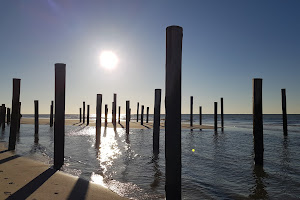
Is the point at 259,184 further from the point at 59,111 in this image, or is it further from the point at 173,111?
the point at 59,111

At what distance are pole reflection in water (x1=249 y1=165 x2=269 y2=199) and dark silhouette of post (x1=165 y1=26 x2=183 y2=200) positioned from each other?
1.82 meters

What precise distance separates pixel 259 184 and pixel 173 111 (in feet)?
10.3

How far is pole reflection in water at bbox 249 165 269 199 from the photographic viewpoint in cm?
423

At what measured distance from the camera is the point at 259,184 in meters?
4.93

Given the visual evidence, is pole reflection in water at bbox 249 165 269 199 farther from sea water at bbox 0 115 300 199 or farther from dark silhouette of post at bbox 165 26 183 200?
dark silhouette of post at bbox 165 26 183 200

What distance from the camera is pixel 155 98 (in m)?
8.37

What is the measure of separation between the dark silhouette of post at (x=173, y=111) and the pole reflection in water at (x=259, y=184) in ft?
5.98

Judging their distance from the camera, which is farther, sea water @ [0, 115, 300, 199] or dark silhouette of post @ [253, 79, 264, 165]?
dark silhouette of post @ [253, 79, 264, 165]

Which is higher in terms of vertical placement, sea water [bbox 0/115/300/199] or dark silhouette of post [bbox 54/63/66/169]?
dark silhouette of post [bbox 54/63/66/169]

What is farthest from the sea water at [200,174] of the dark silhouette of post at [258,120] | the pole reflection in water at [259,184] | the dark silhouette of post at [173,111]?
the dark silhouette of post at [173,111]

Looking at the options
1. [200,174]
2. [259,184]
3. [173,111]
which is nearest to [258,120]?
[259,184]

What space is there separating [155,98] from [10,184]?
5435 mm

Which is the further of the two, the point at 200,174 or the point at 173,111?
the point at 200,174

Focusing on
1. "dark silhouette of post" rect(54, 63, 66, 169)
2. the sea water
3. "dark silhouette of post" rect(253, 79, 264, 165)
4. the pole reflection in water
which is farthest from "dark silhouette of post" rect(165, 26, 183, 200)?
"dark silhouette of post" rect(253, 79, 264, 165)
